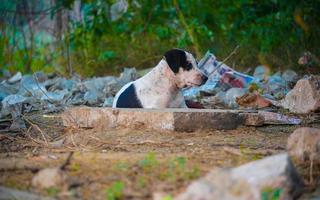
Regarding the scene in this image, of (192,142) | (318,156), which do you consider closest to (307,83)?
(192,142)

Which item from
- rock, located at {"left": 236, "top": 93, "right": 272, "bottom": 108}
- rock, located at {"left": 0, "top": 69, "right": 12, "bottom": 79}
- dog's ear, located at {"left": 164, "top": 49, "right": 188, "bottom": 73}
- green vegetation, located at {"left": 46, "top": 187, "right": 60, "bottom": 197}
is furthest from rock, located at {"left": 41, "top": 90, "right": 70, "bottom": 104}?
green vegetation, located at {"left": 46, "top": 187, "right": 60, "bottom": 197}

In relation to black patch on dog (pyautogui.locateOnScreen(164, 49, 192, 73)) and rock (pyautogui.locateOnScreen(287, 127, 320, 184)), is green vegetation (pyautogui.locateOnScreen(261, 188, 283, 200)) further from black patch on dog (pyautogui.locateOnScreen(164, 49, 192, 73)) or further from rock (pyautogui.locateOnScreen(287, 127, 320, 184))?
black patch on dog (pyautogui.locateOnScreen(164, 49, 192, 73))

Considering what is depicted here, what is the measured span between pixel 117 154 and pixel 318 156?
1.27 m

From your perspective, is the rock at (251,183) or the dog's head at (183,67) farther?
the dog's head at (183,67)

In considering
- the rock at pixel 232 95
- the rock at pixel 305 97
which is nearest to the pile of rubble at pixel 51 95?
the rock at pixel 232 95

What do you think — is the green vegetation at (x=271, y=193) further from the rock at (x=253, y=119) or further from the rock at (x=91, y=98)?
the rock at (x=91, y=98)

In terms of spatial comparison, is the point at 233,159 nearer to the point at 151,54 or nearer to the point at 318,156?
the point at 318,156

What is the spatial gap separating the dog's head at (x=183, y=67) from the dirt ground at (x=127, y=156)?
117cm

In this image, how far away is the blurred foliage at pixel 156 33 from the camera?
1010 centimetres

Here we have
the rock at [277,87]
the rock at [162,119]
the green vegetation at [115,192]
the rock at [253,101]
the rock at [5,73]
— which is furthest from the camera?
the rock at [5,73]

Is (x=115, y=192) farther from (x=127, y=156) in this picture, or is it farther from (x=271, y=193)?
(x=127, y=156)

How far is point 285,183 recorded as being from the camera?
3.58 metres

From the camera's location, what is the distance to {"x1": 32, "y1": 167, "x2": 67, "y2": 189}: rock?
3779 mm

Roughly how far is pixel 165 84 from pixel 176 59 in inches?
10.6
